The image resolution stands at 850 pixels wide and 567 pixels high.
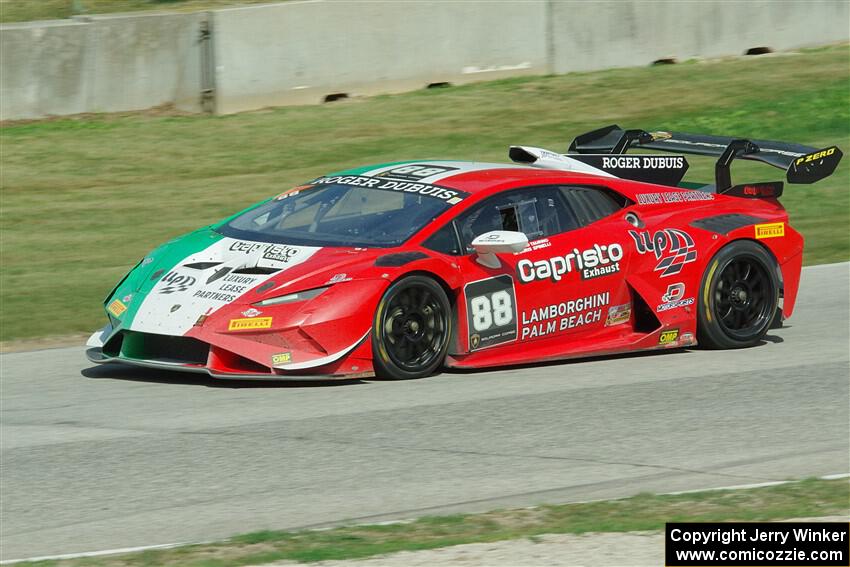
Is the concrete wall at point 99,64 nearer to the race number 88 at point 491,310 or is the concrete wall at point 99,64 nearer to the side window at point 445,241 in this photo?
the side window at point 445,241

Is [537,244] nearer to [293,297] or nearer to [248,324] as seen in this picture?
[293,297]

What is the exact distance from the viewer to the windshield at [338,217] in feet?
→ 28.7

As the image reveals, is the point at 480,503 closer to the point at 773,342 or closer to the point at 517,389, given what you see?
the point at 517,389

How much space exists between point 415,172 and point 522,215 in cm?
85

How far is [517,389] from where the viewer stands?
27.6 ft

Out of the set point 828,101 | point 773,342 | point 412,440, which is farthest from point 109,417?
point 828,101

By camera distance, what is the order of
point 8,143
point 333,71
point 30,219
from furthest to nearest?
point 333,71 < point 8,143 < point 30,219

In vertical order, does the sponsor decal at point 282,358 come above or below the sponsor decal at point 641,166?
below

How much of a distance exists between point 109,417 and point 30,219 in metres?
8.04

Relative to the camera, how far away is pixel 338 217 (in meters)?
9.11

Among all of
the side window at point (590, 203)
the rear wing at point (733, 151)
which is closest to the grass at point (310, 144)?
the rear wing at point (733, 151)

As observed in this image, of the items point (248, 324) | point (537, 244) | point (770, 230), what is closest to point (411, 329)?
point (248, 324)

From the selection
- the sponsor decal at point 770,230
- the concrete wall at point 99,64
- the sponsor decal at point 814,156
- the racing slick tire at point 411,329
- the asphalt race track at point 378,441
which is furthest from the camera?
the concrete wall at point 99,64

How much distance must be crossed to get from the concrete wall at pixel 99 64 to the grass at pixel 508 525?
1322 centimetres
